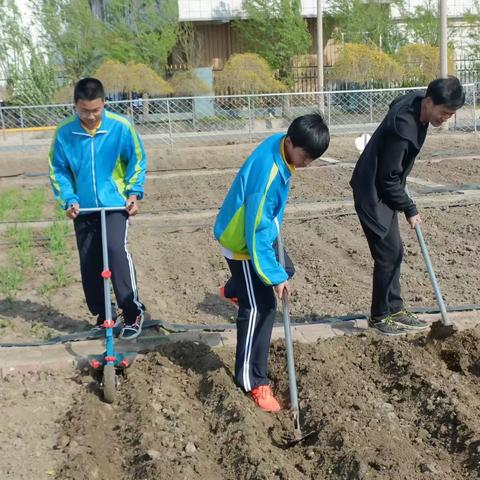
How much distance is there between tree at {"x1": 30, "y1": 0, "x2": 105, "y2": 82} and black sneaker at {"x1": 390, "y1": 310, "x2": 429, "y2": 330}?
1031 inches

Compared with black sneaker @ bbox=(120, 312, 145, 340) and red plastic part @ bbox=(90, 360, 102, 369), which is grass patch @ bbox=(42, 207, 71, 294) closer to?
black sneaker @ bbox=(120, 312, 145, 340)

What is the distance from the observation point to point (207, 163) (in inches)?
669

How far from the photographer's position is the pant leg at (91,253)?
5.34 metres

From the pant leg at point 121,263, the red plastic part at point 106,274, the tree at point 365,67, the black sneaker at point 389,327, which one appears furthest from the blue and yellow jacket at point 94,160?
the tree at point 365,67

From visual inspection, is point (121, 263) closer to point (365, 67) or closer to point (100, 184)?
point (100, 184)

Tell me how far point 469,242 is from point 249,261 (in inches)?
177

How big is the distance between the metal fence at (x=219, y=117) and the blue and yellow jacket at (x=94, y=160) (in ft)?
51.3

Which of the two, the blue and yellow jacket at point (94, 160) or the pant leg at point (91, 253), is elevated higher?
the blue and yellow jacket at point (94, 160)

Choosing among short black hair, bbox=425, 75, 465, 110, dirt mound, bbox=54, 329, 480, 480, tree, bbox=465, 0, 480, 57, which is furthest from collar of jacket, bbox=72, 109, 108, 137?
tree, bbox=465, 0, 480, 57

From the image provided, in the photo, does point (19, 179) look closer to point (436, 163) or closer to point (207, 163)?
point (207, 163)

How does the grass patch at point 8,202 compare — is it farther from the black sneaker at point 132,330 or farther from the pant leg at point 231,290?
the pant leg at point 231,290

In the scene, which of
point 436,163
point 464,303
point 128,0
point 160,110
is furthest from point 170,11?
point 464,303

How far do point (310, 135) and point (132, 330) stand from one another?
220 cm

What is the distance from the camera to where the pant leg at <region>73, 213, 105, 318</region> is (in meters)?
5.34
